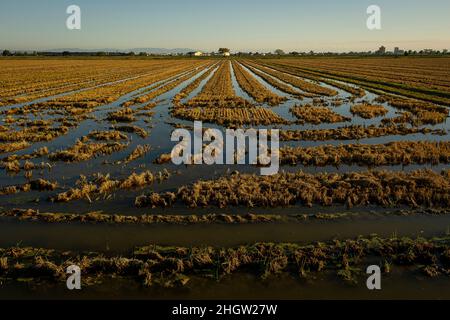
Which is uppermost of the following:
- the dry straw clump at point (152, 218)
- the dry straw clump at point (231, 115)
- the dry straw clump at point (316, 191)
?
the dry straw clump at point (231, 115)

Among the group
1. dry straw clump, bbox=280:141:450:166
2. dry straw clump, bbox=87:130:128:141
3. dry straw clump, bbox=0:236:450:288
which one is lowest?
dry straw clump, bbox=0:236:450:288

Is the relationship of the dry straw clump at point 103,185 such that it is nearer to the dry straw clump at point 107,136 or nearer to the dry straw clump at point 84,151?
the dry straw clump at point 84,151

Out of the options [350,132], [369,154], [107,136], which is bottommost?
[369,154]

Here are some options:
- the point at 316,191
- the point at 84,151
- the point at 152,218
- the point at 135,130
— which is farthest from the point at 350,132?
the point at 84,151

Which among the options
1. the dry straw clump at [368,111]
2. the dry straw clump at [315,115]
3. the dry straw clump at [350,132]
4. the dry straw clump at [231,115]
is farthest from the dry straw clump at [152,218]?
the dry straw clump at [368,111]

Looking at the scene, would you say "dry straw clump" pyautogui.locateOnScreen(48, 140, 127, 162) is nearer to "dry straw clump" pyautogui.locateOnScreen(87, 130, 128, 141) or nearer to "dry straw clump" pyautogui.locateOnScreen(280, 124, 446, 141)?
"dry straw clump" pyautogui.locateOnScreen(87, 130, 128, 141)

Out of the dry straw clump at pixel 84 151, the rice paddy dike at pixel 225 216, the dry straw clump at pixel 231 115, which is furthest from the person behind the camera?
the dry straw clump at pixel 231 115

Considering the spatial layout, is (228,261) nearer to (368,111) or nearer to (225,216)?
(225,216)

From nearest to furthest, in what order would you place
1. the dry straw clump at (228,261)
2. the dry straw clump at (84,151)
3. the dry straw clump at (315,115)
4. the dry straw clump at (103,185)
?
the dry straw clump at (228,261)
the dry straw clump at (103,185)
the dry straw clump at (84,151)
the dry straw clump at (315,115)

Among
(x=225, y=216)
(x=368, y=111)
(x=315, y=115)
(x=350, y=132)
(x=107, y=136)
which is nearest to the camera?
(x=225, y=216)

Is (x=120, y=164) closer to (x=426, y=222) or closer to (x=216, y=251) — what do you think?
(x=216, y=251)

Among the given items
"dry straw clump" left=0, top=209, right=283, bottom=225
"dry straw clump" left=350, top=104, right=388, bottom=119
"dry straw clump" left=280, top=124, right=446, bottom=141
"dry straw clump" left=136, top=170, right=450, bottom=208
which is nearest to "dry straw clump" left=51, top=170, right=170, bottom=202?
"dry straw clump" left=0, top=209, right=283, bottom=225
